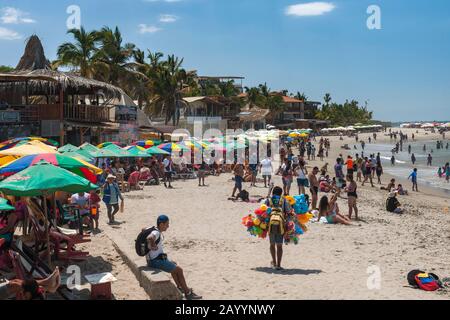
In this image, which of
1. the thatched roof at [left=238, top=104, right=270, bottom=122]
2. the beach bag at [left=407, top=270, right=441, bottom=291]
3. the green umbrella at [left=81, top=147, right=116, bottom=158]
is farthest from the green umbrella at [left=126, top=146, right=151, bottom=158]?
the thatched roof at [left=238, top=104, right=270, bottom=122]

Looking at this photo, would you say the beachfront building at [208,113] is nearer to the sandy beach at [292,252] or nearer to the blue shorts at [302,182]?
→ the blue shorts at [302,182]

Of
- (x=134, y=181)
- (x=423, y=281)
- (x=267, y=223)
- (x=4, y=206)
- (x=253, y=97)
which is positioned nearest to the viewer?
(x=4, y=206)

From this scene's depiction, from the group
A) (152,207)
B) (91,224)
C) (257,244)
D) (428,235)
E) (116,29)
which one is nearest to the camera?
(257,244)

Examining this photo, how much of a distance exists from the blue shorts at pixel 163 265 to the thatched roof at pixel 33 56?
22.8 metres

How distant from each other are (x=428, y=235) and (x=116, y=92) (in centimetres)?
1776

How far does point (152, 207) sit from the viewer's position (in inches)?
578

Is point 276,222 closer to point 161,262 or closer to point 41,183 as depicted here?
point 161,262

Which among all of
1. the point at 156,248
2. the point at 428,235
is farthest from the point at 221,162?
the point at 156,248

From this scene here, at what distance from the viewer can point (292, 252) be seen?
9.69 m

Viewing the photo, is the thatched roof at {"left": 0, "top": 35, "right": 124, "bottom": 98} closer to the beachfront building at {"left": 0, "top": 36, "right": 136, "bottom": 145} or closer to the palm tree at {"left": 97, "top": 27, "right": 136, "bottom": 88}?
the beachfront building at {"left": 0, "top": 36, "right": 136, "bottom": 145}

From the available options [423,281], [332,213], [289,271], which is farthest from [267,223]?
[332,213]

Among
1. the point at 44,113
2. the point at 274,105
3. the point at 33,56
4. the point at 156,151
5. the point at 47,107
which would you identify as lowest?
the point at 156,151

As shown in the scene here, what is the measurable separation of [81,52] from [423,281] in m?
33.4
